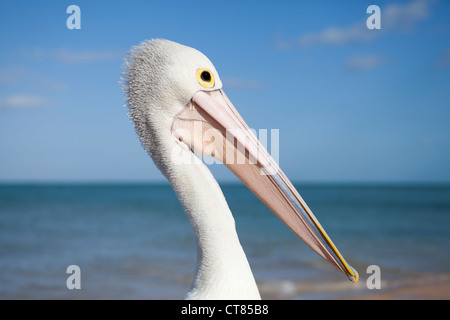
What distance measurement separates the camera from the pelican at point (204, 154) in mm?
2404

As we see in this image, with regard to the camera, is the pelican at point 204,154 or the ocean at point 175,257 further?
the ocean at point 175,257

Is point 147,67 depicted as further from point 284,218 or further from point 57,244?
point 57,244

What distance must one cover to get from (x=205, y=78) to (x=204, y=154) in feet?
1.51

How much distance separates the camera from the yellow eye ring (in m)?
2.55

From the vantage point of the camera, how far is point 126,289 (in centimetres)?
730

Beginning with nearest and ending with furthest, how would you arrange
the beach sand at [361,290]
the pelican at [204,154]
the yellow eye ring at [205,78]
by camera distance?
1. the pelican at [204,154]
2. the yellow eye ring at [205,78]
3. the beach sand at [361,290]

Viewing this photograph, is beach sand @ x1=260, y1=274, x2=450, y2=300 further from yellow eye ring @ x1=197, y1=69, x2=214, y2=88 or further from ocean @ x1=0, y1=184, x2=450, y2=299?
yellow eye ring @ x1=197, y1=69, x2=214, y2=88

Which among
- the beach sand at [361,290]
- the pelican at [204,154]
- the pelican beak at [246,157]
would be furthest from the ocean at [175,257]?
the pelican at [204,154]

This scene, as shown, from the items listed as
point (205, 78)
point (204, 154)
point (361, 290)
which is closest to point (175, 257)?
point (361, 290)

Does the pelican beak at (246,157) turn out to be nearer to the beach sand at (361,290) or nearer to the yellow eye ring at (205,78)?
→ the yellow eye ring at (205,78)

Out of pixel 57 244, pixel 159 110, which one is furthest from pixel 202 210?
pixel 57 244

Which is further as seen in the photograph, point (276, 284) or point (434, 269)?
point (434, 269)

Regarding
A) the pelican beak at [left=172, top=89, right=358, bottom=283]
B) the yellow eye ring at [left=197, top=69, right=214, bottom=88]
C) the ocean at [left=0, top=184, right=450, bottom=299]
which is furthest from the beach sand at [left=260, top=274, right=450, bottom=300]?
the yellow eye ring at [left=197, top=69, right=214, bottom=88]
